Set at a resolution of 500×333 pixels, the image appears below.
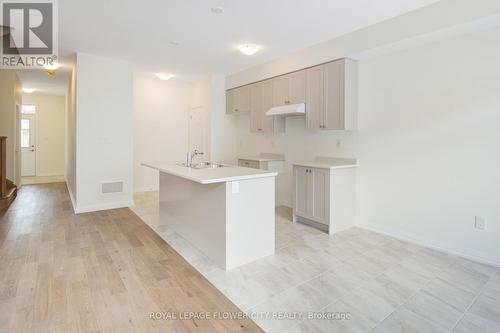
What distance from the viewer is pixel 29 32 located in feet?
11.9

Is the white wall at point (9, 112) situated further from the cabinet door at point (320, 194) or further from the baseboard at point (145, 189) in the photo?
the cabinet door at point (320, 194)

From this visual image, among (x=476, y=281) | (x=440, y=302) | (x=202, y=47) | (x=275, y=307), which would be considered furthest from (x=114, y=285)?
(x=202, y=47)

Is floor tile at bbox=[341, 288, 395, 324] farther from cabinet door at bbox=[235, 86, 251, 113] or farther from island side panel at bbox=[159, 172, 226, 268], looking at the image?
cabinet door at bbox=[235, 86, 251, 113]

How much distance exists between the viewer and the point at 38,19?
3264mm

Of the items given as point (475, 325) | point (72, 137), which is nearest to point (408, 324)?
point (475, 325)

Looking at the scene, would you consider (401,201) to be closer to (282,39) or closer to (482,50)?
(482,50)

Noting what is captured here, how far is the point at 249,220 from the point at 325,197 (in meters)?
1.37

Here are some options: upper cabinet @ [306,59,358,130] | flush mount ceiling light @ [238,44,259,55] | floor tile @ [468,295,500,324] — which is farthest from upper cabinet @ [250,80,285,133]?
floor tile @ [468,295,500,324]

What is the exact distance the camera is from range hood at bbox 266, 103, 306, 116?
4215mm

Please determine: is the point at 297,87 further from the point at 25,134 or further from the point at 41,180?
the point at 25,134

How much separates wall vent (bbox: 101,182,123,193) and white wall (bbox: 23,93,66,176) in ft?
18.0

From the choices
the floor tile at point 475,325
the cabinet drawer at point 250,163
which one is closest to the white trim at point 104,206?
the cabinet drawer at point 250,163

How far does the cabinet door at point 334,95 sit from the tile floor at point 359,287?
62.6 inches

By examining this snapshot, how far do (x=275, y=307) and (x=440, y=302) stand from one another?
1.28 meters
